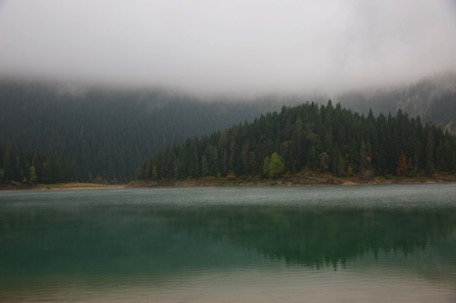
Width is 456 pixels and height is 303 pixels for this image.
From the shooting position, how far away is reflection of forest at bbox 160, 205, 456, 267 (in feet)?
112

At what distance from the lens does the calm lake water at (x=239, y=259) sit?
22.8m

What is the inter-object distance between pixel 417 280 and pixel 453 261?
6.21 metres

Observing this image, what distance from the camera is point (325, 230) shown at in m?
44.4

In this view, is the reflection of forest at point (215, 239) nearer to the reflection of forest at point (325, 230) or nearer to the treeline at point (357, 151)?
the reflection of forest at point (325, 230)

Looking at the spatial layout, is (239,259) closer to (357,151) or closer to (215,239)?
(215,239)

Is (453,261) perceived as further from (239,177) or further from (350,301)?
(239,177)

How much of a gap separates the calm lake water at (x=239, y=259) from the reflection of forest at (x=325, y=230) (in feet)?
0.37

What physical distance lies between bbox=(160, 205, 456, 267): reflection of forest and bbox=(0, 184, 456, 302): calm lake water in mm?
111

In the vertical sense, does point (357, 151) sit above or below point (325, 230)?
above

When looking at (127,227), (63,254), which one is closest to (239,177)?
(127,227)

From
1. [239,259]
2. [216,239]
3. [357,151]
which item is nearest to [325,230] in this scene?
[216,239]

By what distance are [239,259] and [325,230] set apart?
15894 millimetres

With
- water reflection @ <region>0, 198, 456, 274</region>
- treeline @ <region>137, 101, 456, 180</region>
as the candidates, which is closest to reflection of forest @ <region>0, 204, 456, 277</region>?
water reflection @ <region>0, 198, 456, 274</region>

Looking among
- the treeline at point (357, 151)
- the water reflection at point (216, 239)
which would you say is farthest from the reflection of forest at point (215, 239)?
the treeline at point (357, 151)
